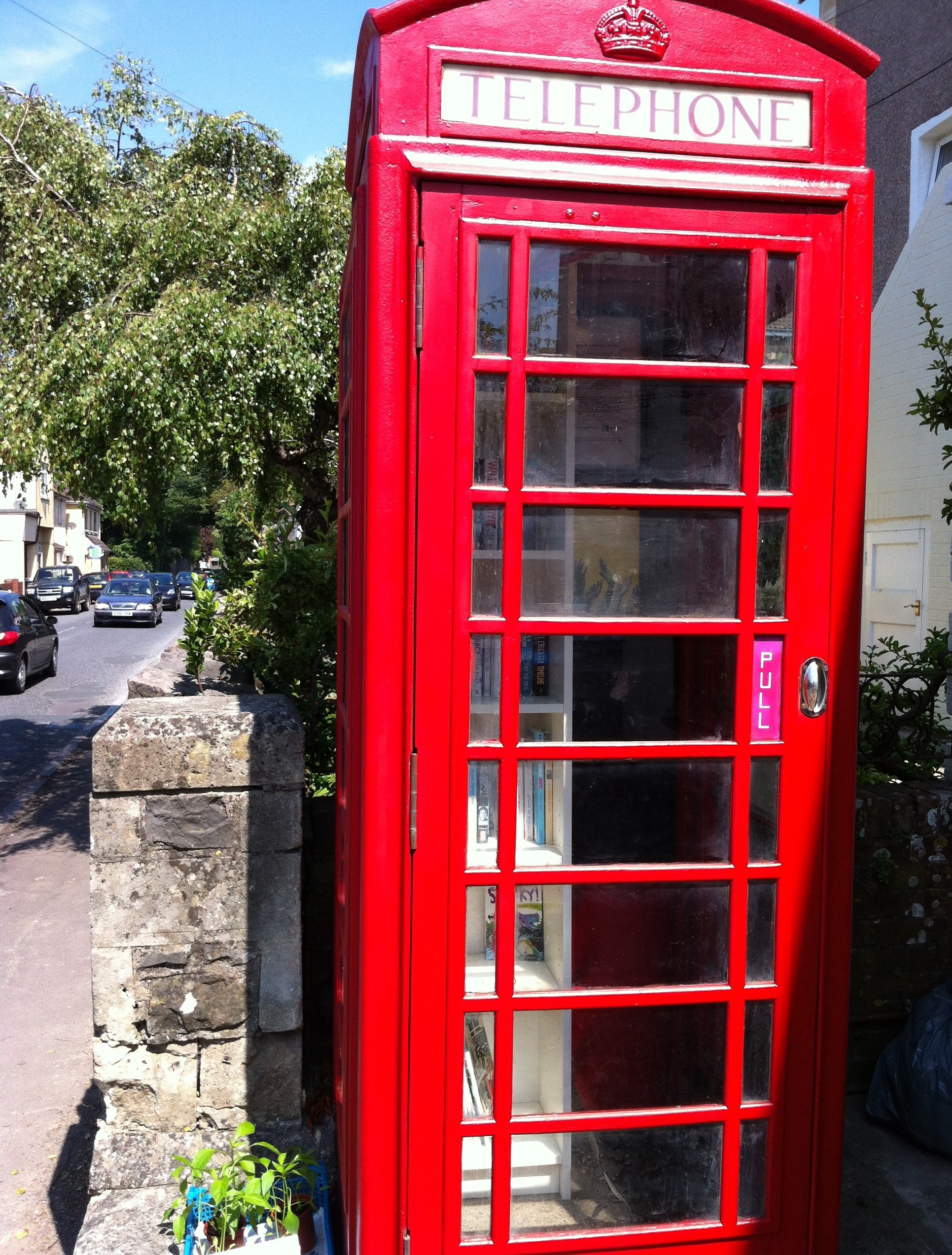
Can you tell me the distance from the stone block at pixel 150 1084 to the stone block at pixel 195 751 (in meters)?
0.80

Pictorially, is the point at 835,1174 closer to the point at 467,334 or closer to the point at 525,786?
the point at 525,786

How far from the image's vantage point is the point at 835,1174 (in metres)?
2.47

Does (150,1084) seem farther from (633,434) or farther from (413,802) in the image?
(633,434)

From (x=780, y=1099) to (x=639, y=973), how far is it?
0.43 m

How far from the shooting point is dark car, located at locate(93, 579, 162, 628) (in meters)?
31.6

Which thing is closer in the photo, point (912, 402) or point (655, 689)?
point (655, 689)

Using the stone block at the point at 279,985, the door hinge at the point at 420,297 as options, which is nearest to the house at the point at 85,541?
the stone block at the point at 279,985

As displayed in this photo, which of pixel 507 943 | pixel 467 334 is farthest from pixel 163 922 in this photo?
pixel 467 334

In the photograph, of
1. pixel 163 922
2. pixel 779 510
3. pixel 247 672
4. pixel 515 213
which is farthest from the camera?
pixel 247 672

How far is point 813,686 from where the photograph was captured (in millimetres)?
2338

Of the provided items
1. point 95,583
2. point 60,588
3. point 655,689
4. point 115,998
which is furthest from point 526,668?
point 95,583

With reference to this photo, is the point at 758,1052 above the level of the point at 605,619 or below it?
below

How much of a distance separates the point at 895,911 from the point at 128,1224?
109 inches

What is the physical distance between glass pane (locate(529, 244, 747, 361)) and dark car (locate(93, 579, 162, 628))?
31044mm
